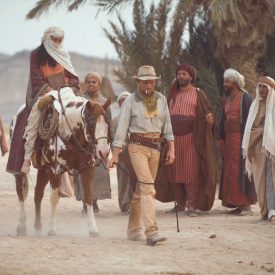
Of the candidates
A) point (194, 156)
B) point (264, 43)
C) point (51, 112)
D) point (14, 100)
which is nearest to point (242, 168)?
point (194, 156)

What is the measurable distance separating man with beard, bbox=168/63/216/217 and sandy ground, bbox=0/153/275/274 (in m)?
0.81

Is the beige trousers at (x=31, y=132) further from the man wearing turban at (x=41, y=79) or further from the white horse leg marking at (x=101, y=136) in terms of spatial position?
the white horse leg marking at (x=101, y=136)

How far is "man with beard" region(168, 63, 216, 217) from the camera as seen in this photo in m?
14.1

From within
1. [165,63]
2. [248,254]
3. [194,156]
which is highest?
[165,63]

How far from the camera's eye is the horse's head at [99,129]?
35.0 ft

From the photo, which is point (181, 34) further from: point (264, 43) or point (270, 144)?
point (270, 144)

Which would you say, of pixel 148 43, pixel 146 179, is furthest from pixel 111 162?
pixel 148 43

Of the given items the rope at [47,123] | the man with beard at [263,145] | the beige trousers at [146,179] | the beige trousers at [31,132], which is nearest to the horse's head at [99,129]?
the beige trousers at [146,179]

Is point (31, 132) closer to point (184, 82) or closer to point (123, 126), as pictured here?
point (123, 126)

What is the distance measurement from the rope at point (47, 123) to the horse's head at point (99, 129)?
0.43m

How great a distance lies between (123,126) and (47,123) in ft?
4.10

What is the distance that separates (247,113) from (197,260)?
16.3 ft

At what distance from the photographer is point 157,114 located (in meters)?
10.6

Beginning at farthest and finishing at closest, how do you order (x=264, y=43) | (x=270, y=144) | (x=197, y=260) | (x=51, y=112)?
(x=264, y=43) < (x=270, y=144) < (x=51, y=112) < (x=197, y=260)
